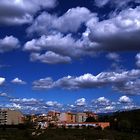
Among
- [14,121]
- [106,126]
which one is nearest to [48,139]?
[106,126]

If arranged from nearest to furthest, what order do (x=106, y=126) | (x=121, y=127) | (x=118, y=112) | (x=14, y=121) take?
(x=121, y=127)
(x=106, y=126)
(x=118, y=112)
(x=14, y=121)

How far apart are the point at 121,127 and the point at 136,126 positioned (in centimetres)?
520

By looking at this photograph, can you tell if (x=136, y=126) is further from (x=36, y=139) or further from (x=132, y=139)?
(x=36, y=139)

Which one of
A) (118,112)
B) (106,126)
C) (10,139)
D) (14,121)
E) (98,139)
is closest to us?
(10,139)

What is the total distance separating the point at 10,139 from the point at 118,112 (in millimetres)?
114586

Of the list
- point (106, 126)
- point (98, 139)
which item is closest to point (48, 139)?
point (98, 139)

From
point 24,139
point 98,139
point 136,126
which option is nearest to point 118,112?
point 136,126

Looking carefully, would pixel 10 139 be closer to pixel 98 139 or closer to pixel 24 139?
pixel 24 139

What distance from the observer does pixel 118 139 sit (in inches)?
3253

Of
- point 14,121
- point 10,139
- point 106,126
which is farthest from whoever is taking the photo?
point 14,121

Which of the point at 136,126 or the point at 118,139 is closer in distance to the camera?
the point at 118,139

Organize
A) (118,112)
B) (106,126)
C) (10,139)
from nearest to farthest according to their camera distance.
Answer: (10,139)
(106,126)
(118,112)

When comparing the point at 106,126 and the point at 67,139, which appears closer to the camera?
the point at 67,139

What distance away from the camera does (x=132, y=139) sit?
8181 centimetres
